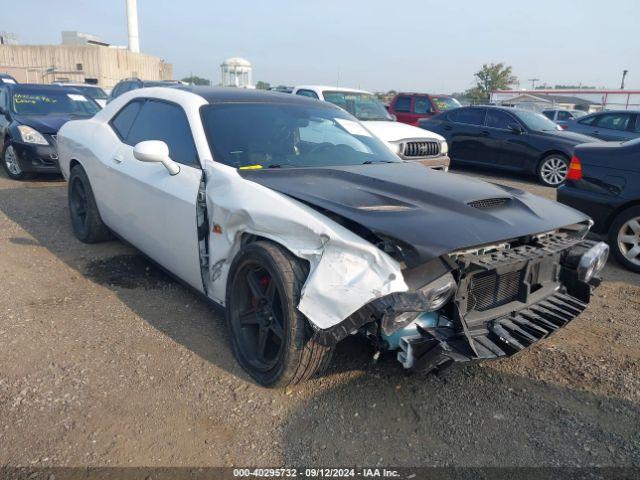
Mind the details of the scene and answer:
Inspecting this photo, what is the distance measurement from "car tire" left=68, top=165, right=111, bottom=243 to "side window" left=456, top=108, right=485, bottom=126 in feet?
27.0

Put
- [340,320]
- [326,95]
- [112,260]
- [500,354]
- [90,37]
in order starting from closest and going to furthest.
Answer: [340,320]
[500,354]
[112,260]
[326,95]
[90,37]

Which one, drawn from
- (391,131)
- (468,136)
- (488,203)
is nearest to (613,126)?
(468,136)

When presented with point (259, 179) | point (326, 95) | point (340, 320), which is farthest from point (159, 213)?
point (326, 95)

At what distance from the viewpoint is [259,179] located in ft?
9.89

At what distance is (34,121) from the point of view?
8.20 m

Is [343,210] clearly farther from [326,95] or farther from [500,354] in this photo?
[326,95]

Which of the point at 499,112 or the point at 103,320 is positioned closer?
the point at 103,320

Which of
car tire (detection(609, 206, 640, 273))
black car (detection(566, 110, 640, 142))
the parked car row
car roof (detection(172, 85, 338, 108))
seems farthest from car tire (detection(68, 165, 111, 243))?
black car (detection(566, 110, 640, 142))

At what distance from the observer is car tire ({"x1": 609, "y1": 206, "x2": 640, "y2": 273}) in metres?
5.01

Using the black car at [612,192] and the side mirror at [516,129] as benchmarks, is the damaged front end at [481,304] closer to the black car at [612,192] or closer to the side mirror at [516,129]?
the black car at [612,192]

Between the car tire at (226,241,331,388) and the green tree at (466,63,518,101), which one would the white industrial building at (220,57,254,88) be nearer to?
the green tree at (466,63,518,101)

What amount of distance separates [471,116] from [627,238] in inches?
251

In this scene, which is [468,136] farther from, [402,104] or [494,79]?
[494,79]

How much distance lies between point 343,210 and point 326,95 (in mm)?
7806
